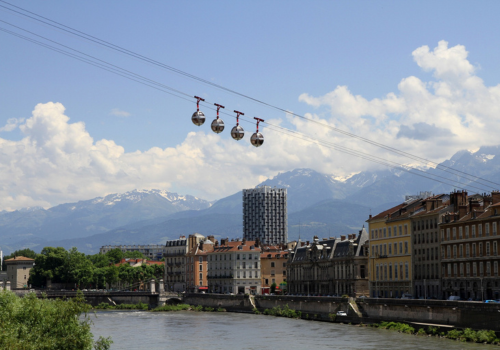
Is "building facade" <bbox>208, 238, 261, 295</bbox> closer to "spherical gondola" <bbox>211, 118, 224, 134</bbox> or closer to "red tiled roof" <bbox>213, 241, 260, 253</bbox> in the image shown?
"red tiled roof" <bbox>213, 241, 260, 253</bbox>

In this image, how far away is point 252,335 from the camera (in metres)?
88.0

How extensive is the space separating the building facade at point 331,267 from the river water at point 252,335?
19030 millimetres

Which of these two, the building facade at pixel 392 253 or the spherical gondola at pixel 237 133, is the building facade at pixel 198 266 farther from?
the spherical gondola at pixel 237 133

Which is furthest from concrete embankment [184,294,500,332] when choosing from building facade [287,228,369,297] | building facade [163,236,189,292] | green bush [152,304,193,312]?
building facade [163,236,189,292]

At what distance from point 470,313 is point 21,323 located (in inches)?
1722

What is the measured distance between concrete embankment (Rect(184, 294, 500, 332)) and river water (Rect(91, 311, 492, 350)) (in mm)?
2674

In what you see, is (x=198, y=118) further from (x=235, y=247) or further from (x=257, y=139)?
(x=235, y=247)

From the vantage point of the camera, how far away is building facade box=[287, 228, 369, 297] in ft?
418

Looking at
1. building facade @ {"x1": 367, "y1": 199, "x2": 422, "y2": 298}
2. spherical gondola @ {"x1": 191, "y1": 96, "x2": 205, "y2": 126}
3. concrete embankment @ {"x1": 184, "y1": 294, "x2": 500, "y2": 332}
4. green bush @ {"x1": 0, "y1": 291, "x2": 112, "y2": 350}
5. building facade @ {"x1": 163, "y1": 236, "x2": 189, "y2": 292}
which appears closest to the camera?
spherical gondola @ {"x1": 191, "y1": 96, "x2": 205, "y2": 126}

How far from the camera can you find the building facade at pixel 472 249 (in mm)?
91312

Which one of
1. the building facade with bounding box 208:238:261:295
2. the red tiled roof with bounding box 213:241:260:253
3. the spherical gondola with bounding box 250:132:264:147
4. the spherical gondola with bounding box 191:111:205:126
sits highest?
the spherical gondola with bounding box 191:111:205:126

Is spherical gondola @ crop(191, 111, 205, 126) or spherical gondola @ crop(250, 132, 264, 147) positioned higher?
spherical gondola @ crop(191, 111, 205, 126)

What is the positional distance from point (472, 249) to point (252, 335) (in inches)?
1180

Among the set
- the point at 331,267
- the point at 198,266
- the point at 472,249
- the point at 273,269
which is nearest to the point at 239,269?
the point at 273,269
